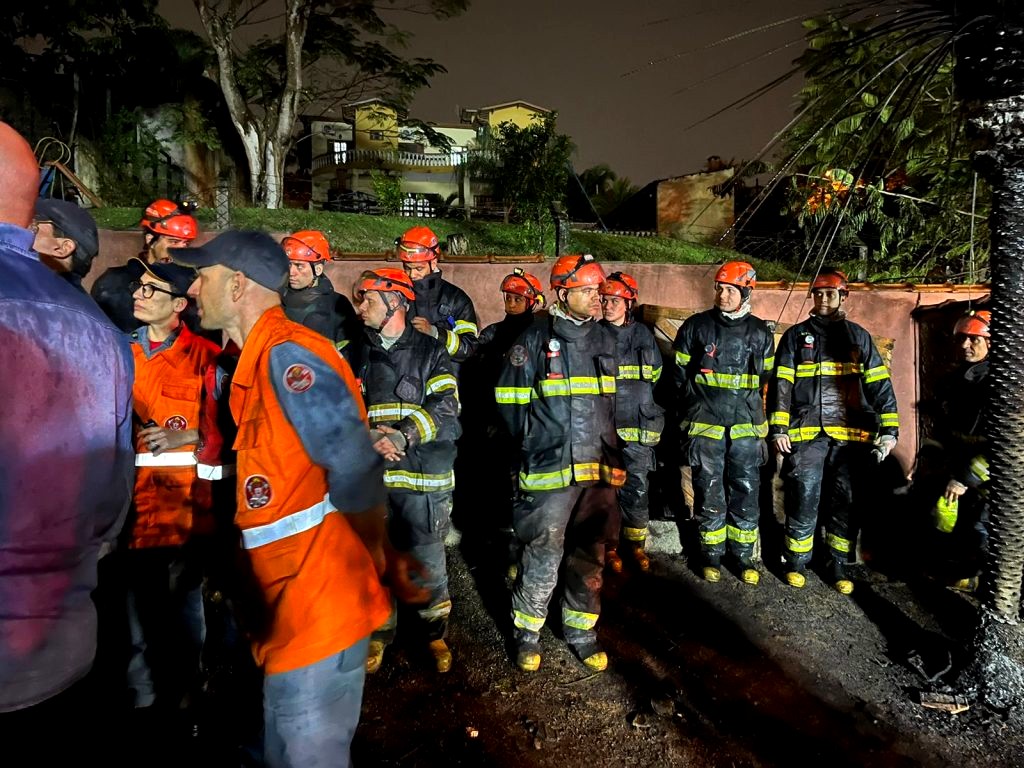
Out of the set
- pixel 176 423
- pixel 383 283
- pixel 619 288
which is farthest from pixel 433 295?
pixel 176 423

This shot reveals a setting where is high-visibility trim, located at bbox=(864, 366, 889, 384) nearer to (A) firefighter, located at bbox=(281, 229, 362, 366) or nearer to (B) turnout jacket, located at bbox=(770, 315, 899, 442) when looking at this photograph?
(B) turnout jacket, located at bbox=(770, 315, 899, 442)

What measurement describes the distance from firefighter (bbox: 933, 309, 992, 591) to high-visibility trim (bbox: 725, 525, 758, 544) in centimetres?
140

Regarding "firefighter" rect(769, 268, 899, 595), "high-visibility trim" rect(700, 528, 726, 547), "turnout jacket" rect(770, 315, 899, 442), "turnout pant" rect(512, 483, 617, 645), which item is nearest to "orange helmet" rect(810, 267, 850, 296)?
"firefighter" rect(769, 268, 899, 595)

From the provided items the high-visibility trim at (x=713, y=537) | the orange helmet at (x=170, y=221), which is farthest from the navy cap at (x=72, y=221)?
the high-visibility trim at (x=713, y=537)

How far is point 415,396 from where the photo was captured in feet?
12.7

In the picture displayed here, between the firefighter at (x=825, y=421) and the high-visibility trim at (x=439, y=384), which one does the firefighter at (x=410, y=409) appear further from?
the firefighter at (x=825, y=421)

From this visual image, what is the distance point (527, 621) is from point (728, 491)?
2.31m

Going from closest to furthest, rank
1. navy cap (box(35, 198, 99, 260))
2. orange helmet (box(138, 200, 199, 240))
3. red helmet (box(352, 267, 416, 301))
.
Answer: navy cap (box(35, 198, 99, 260)) → red helmet (box(352, 267, 416, 301)) → orange helmet (box(138, 200, 199, 240))

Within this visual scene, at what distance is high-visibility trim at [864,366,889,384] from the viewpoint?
17.0ft

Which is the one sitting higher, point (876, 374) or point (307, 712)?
point (876, 374)

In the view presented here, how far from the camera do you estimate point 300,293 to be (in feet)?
17.3

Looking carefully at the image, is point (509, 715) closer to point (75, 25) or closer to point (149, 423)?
point (149, 423)

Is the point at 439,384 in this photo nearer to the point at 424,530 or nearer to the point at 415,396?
the point at 415,396

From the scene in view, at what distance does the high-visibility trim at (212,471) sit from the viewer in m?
3.24
